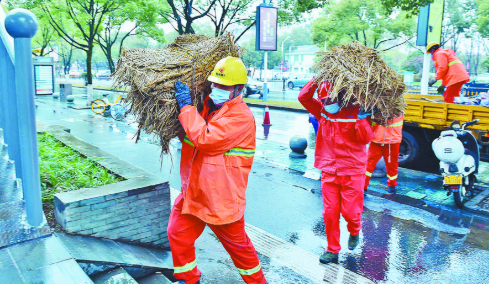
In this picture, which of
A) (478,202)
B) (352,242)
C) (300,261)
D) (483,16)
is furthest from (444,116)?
(483,16)

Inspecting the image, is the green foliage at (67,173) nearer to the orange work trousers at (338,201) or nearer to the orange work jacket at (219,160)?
the orange work jacket at (219,160)

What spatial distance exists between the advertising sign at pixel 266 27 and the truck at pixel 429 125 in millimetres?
10970

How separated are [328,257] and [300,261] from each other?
28 centimetres

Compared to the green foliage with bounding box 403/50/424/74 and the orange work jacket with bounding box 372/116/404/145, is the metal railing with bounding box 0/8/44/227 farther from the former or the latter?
the green foliage with bounding box 403/50/424/74

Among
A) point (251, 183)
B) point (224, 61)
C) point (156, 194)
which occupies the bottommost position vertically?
point (251, 183)

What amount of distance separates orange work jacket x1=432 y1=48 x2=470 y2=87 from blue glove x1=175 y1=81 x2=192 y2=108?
6645mm

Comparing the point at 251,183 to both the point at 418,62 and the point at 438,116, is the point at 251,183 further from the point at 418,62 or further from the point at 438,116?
the point at 418,62

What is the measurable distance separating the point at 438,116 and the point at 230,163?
18.6 ft

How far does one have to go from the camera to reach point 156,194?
12.1 ft

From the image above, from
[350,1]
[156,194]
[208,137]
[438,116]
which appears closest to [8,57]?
[156,194]

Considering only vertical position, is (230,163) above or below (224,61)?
below

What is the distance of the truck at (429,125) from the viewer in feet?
21.8

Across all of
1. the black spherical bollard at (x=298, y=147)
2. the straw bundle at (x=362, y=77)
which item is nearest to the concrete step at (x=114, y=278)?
the straw bundle at (x=362, y=77)

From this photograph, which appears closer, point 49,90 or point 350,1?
point 49,90
